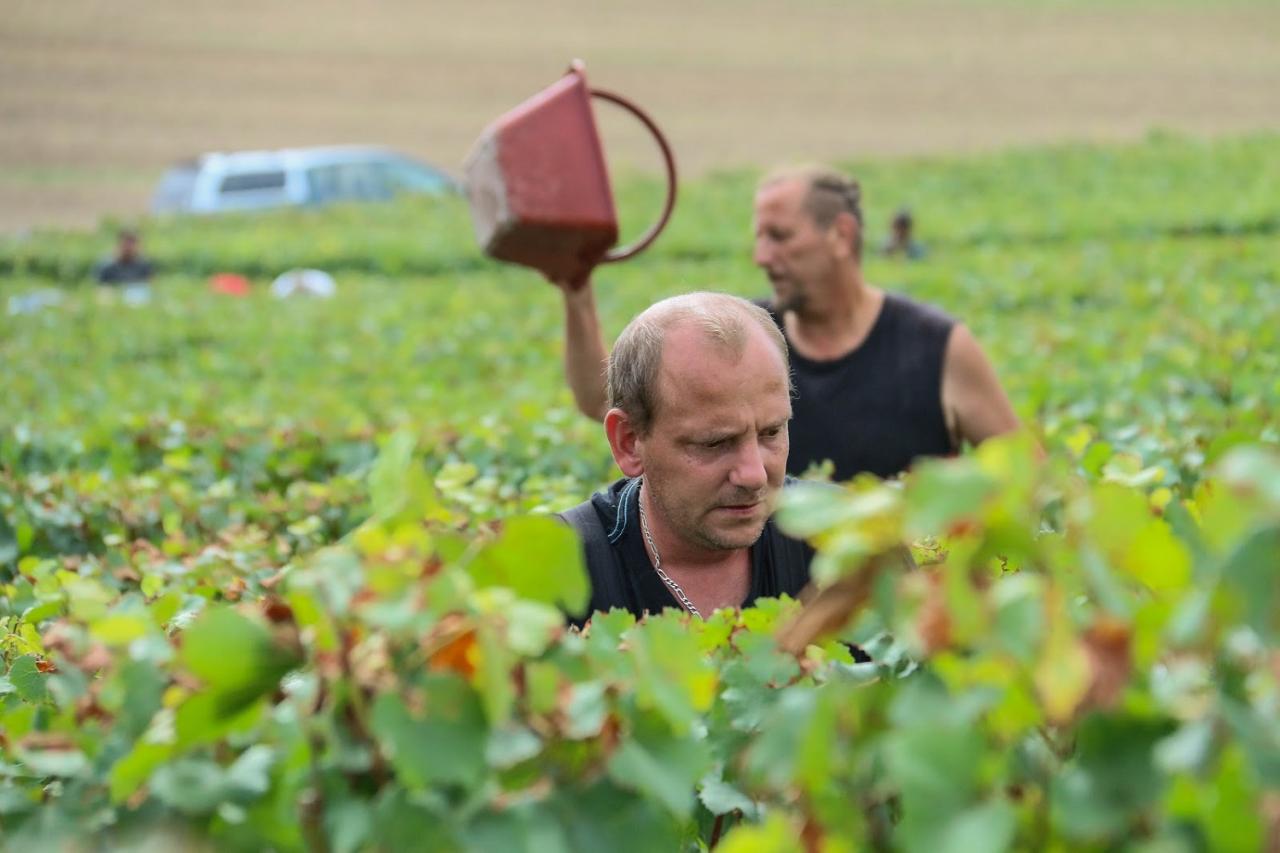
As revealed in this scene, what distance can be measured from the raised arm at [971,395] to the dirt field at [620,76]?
27491 mm

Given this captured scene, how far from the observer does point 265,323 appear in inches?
525

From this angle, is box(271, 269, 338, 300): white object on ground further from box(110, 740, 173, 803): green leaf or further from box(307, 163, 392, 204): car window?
box(110, 740, 173, 803): green leaf

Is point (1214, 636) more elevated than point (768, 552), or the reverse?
point (1214, 636)

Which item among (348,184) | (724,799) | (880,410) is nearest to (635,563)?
(724,799)

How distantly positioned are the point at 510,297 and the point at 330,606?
44.2 ft

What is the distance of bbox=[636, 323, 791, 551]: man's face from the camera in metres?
2.91

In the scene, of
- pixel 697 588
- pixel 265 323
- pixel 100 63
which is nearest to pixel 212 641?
pixel 697 588

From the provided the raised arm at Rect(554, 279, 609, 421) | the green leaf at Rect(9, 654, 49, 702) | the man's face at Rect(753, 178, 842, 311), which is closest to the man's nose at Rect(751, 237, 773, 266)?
the man's face at Rect(753, 178, 842, 311)

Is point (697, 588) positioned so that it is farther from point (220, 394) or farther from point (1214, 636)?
point (220, 394)

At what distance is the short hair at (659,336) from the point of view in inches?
115

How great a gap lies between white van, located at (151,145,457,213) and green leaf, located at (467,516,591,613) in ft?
77.0

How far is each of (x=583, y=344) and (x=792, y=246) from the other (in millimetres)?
1099

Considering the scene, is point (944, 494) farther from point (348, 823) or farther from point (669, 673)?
point (348, 823)

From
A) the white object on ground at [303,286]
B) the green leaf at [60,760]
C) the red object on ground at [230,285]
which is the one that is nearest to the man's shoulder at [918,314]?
the green leaf at [60,760]
